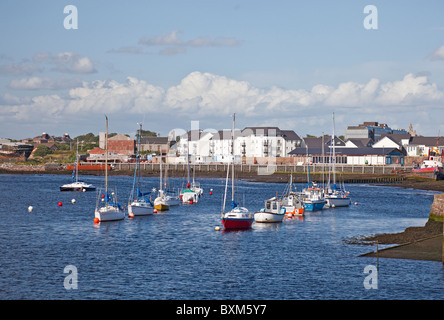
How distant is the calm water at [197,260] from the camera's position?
116 feet

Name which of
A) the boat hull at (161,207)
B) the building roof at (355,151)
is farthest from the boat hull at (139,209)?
the building roof at (355,151)

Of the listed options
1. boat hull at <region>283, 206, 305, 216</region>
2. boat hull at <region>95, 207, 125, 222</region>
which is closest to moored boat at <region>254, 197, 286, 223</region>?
boat hull at <region>283, 206, 305, 216</region>

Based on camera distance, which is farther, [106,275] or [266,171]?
[266,171]

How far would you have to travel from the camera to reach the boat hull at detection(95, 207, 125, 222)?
64438 mm

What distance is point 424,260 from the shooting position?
40656 millimetres

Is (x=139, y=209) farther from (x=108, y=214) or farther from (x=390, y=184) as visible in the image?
(x=390, y=184)

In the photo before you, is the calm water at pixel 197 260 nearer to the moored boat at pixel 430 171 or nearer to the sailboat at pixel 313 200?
the sailboat at pixel 313 200

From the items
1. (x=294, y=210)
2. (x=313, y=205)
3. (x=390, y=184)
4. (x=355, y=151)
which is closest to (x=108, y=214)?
(x=294, y=210)

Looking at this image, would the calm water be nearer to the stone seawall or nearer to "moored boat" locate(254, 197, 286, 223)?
"moored boat" locate(254, 197, 286, 223)

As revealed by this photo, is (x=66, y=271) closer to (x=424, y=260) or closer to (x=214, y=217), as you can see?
(x=424, y=260)

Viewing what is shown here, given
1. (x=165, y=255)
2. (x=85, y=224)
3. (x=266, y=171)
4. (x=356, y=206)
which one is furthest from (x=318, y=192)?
(x=266, y=171)

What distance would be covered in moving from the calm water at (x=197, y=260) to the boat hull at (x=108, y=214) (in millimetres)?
1033

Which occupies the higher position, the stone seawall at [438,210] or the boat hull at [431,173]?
the boat hull at [431,173]
